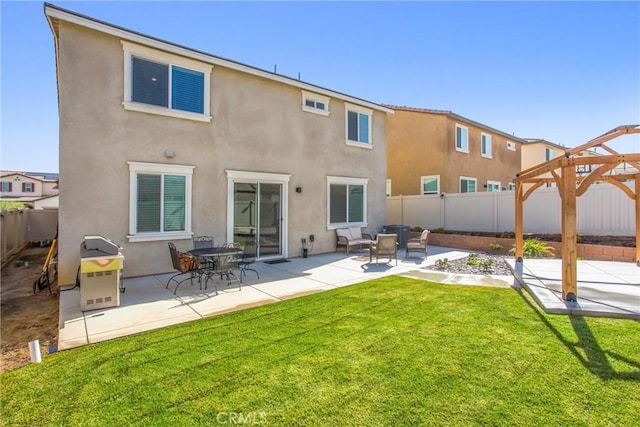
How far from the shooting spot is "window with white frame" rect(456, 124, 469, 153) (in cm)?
1893

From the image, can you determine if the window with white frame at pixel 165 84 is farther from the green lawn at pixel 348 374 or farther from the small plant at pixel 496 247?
the small plant at pixel 496 247

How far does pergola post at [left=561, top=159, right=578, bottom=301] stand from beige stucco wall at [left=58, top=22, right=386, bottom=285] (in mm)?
8045

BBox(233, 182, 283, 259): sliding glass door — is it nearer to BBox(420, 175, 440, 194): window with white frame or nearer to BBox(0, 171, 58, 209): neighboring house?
BBox(420, 175, 440, 194): window with white frame

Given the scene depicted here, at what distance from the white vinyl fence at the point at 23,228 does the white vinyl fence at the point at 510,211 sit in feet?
55.9

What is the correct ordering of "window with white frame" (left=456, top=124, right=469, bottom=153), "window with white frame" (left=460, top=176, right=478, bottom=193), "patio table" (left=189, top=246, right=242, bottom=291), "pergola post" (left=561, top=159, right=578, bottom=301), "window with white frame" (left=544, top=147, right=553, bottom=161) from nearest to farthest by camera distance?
"pergola post" (left=561, top=159, right=578, bottom=301)
"patio table" (left=189, top=246, right=242, bottom=291)
"window with white frame" (left=456, top=124, right=469, bottom=153)
"window with white frame" (left=460, top=176, right=478, bottom=193)
"window with white frame" (left=544, top=147, right=553, bottom=161)

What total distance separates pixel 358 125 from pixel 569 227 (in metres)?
9.61

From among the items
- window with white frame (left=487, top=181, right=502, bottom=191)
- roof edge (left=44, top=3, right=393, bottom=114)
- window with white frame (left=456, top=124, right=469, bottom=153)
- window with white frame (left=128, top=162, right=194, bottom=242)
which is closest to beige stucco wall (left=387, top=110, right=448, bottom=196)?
window with white frame (left=456, top=124, right=469, bottom=153)

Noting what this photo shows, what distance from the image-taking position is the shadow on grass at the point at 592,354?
139 inches

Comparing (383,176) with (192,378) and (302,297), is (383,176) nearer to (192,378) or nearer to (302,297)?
(302,297)

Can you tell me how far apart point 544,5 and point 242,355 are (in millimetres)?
12960

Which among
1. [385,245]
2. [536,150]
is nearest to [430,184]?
[385,245]

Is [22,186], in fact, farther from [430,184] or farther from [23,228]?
[430,184]

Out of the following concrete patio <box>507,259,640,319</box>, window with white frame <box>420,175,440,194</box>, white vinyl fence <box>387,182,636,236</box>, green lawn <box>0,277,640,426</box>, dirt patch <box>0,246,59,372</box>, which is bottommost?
dirt patch <box>0,246,59,372</box>

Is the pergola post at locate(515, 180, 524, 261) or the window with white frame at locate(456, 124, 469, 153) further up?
the window with white frame at locate(456, 124, 469, 153)
